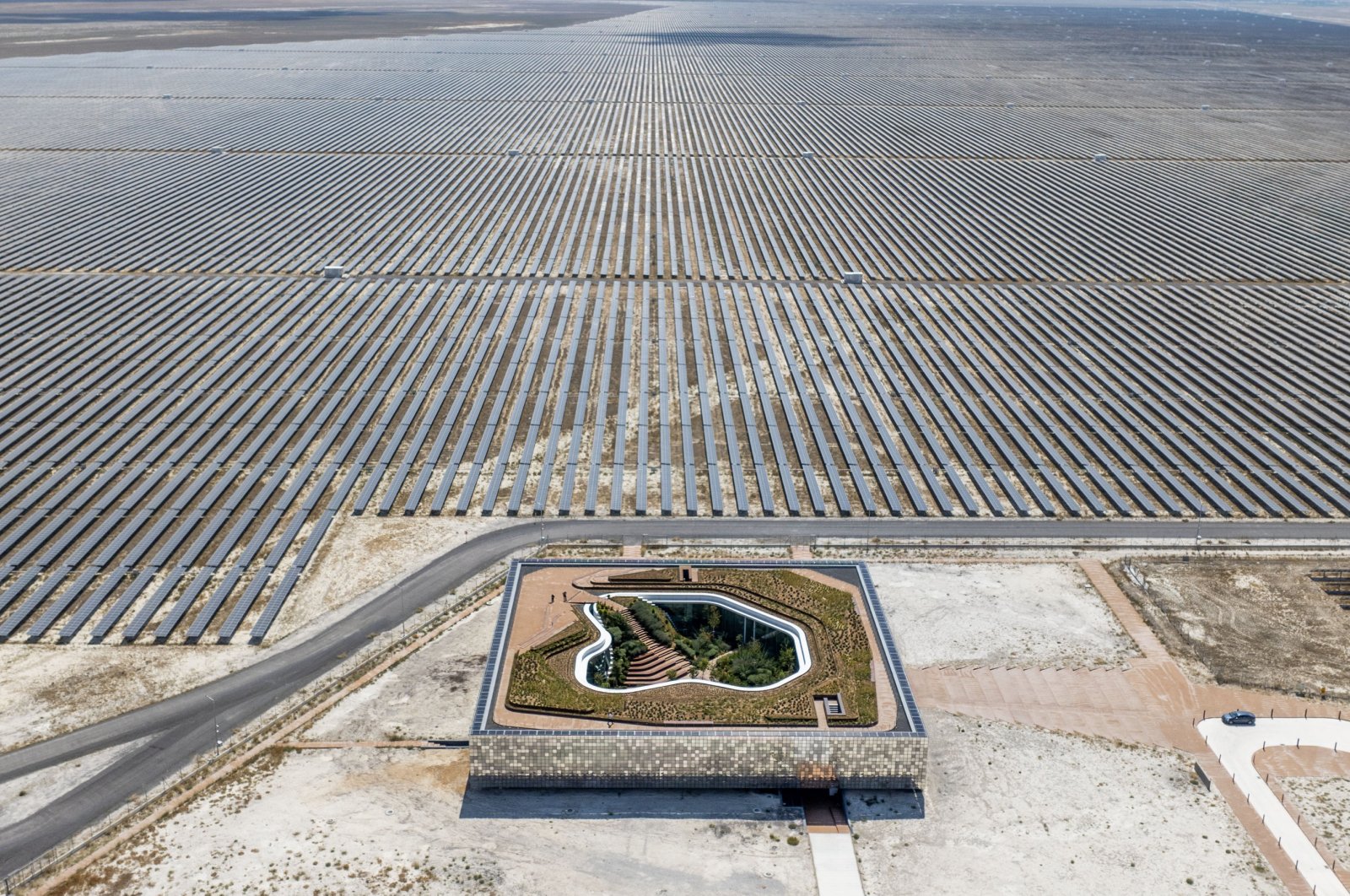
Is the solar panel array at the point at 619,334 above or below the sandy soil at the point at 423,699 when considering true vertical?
above

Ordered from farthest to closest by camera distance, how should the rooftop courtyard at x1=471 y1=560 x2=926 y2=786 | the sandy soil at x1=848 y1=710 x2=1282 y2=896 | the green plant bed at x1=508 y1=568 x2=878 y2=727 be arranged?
1. the green plant bed at x1=508 y1=568 x2=878 y2=727
2. the rooftop courtyard at x1=471 y1=560 x2=926 y2=786
3. the sandy soil at x1=848 y1=710 x2=1282 y2=896

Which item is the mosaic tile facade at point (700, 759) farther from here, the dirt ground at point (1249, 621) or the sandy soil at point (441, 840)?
the dirt ground at point (1249, 621)

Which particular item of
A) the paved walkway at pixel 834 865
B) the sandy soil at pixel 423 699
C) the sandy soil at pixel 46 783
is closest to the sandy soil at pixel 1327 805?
the paved walkway at pixel 834 865

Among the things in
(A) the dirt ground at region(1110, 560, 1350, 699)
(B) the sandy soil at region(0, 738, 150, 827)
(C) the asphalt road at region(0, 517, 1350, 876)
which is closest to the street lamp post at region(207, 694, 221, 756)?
(C) the asphalt road at region(0, 517, 1350, 876)

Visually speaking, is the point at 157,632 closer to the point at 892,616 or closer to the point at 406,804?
the point at 406,804

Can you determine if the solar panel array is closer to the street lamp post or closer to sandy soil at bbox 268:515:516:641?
sandy soil at bbox 268:515:516:641

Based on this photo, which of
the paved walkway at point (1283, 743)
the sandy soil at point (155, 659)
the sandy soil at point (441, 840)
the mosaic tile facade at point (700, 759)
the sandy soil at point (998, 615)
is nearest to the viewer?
the sandy soil at point (441, 840)

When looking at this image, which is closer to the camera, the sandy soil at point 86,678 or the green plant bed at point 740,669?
the green plant bed at point 740,669

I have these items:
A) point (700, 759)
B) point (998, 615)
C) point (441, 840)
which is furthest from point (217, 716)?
point (998, 615)
